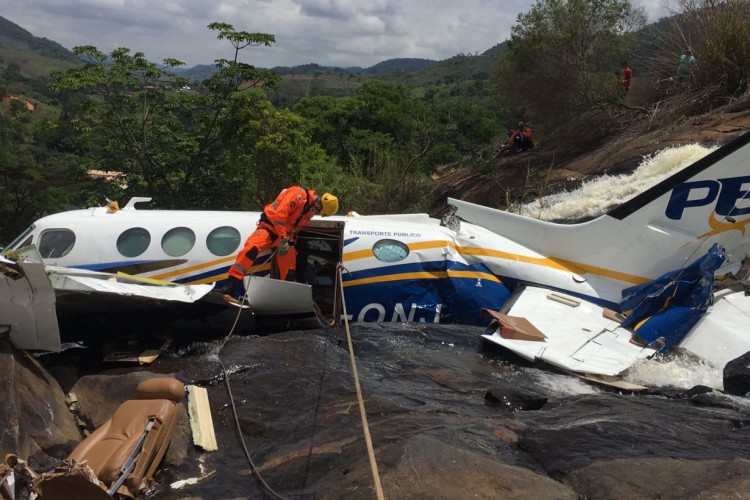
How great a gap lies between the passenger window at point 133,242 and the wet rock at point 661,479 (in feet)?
23.6

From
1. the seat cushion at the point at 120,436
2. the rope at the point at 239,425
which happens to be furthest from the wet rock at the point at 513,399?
the seat cushion at the point at 120,436

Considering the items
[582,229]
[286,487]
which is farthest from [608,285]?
[286,487]

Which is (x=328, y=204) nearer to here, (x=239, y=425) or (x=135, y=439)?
(x=239, y=425)

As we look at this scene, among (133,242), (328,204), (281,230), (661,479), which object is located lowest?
(661,479)

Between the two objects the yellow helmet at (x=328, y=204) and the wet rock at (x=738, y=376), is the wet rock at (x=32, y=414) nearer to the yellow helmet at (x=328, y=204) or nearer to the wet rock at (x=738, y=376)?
the yellow helmet at (x=328, y=204)

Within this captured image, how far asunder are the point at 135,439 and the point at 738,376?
6.28m

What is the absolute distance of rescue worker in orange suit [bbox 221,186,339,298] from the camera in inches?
340

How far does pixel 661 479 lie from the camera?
149 inches

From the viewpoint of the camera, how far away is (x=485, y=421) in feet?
17.4

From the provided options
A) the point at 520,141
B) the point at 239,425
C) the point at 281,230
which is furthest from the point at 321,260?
the point at 520,141

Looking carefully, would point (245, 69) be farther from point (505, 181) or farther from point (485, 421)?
point (485, 421)

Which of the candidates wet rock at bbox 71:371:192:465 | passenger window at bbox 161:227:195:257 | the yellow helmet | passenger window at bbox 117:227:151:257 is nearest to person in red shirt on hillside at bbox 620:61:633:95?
the yellow helmet

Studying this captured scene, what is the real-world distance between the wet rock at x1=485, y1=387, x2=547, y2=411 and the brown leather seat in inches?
124

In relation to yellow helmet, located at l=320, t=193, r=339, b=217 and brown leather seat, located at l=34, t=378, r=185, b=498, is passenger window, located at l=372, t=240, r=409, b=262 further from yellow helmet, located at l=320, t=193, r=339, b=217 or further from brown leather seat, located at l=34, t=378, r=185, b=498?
brown leather seat, located at l=34, t=378, r=185, b=498
